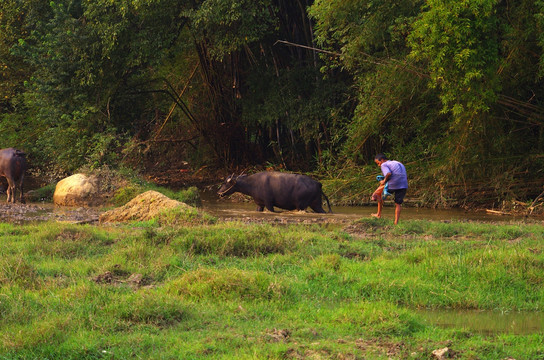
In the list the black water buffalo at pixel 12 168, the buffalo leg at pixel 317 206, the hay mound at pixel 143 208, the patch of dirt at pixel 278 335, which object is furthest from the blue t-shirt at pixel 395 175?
the black water buffalo at pixel 12 168

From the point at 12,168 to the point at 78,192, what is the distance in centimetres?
174

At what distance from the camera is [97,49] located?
21.2 metres

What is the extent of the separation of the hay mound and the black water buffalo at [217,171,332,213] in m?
3.13

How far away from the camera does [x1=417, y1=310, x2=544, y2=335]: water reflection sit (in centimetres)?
624

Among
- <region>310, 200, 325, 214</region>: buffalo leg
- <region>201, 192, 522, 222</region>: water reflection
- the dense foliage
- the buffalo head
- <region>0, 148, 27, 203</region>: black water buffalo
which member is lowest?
<region>201, 192, 522, 222</region>: water reflection

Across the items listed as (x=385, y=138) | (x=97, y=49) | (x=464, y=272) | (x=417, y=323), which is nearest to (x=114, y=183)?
(x=97, y=49)

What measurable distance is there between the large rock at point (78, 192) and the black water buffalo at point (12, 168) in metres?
0.96

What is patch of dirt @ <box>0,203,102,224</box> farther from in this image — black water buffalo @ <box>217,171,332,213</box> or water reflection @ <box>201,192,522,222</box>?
black water buffalo @ <box>217,171,332,213</box>

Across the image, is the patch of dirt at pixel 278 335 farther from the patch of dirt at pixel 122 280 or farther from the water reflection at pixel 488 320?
the patch of dirt at pixel 122 280

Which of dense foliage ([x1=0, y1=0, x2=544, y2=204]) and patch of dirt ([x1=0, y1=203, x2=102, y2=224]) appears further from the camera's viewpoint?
dense foliage ([x1=0, y1=0, x2=544, y2=204])

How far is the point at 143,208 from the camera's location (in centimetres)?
1313

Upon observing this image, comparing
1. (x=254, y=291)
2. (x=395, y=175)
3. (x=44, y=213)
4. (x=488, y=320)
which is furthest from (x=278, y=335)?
(x=44, y=213)

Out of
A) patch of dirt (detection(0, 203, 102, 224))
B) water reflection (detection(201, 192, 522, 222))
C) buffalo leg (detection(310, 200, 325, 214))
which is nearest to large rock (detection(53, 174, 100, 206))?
patch of dirt (detection(0, 203, 102, 224))

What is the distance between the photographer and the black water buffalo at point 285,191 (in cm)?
1543
